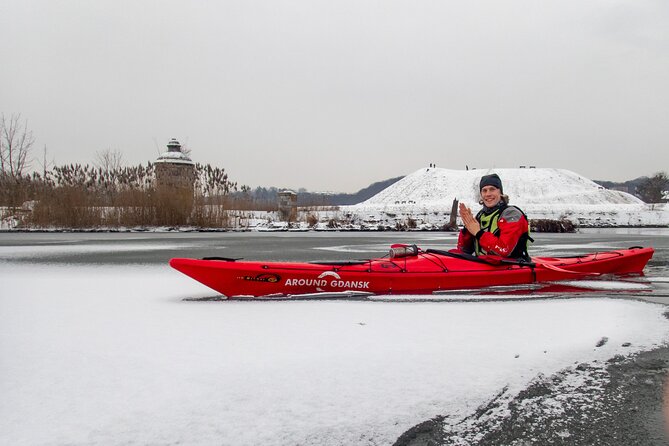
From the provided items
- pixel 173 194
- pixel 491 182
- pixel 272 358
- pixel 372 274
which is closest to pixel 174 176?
pixel 173 194

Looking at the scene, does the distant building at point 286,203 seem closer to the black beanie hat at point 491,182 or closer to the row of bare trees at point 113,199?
the row of bare trees at point 113,199

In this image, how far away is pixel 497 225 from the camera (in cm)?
610

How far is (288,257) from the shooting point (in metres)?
9.63

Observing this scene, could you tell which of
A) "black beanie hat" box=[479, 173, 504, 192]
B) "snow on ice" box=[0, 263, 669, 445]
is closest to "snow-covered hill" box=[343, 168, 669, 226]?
"black beanie hat" box=[479, 173, 504, 192]

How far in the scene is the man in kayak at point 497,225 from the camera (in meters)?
5.94

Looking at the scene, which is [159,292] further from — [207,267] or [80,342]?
[80,342]

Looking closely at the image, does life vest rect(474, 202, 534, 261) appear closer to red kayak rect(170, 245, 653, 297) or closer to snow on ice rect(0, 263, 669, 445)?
red kayak rect(170, 245, 653, 297)

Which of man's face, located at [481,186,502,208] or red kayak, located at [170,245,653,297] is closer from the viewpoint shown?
red kayak, located at [170,245,653,297]

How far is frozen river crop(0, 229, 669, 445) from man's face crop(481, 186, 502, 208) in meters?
1.30

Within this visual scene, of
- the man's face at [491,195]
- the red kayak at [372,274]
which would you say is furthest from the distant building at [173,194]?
the man's face at [491,195]

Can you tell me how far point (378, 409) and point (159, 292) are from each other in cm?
411

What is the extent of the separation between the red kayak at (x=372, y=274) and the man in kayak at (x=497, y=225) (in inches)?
6.4

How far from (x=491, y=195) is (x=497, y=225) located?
38 cm

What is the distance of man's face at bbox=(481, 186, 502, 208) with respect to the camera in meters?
6.06
